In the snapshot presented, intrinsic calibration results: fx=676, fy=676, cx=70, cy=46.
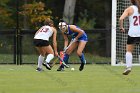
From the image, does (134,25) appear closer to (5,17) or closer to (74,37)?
(74,37)

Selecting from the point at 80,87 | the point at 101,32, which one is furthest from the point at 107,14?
the point at 80,87

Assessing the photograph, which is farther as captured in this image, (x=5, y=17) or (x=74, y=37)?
(x=5, y=17)

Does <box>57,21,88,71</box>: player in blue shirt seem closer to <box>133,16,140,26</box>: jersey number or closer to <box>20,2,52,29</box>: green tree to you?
<box>133,16,140,26</box>: jersey number

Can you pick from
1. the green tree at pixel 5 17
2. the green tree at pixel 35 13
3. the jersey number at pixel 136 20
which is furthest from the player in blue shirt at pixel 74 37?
the green tree at pixel 5 17

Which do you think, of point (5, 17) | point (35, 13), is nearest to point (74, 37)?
point (35, 13)

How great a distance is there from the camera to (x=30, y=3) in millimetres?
39500

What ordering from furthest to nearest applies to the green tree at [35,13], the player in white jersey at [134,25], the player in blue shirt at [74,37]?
the green tree at [35,13]
the player in blue shirt at [74,37]
the player in white jersey at [134,25]

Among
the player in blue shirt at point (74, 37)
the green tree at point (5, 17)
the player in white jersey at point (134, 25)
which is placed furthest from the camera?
the green tree at point (5, 17)

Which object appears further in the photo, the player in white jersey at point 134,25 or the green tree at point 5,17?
the green tree at point 5,17

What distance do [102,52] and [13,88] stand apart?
2074cm

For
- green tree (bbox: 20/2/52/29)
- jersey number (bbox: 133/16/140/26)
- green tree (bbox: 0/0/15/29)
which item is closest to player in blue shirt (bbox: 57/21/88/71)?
jersey number (bbox: 133/16/140/26)

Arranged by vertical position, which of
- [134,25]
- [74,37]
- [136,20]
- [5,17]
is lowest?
[74,37]

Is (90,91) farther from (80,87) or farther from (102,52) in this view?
(102,52)

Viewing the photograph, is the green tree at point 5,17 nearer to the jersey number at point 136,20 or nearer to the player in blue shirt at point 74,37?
the player in blue shirt at point 74,37
